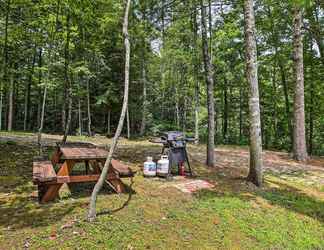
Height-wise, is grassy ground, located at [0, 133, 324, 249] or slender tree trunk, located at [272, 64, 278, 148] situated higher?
slender tree trunk, located at [272, 64, 278, 148]

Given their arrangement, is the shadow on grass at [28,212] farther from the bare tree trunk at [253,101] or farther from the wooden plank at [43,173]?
the bare tree trunk at [253,101]

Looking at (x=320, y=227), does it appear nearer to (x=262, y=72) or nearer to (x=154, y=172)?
(x=154, y=172)

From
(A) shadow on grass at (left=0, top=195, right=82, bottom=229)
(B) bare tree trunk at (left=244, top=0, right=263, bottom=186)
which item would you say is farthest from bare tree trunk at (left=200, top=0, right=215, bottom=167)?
(A) shadow on grass at (left=0, top=195, right=82, bottom=229)

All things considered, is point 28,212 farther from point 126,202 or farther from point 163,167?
point 163,167

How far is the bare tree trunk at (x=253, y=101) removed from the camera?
5688 mm

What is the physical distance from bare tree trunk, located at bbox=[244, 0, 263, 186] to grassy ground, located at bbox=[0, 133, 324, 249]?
1.31 feet

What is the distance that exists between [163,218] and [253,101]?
11.1 ft

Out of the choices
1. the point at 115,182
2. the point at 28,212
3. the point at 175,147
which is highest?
the point at 175,147

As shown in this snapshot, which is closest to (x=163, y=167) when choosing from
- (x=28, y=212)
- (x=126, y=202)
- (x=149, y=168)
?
(x=149, y=168)

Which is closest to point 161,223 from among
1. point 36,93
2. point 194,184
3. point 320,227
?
point 194,184

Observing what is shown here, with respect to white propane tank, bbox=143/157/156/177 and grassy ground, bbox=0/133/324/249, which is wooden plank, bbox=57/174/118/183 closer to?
grassy ground, bbox=0/133/324/249

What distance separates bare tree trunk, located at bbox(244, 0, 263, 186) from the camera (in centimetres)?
569

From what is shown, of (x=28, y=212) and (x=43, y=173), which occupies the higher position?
(x=43, y=173)

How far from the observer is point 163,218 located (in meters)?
3.67
